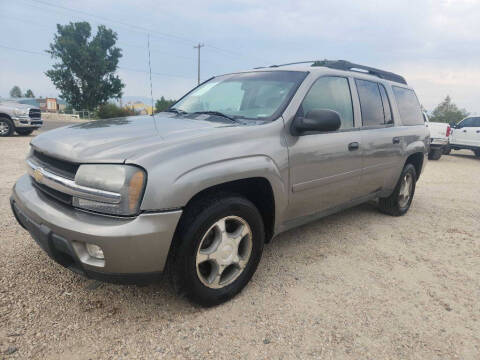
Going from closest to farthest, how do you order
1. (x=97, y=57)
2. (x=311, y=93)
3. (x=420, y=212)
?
(x=311, y=93) → (x=420, y=212) → (x=97, y=57)

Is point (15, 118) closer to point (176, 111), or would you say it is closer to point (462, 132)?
point (176, 111)

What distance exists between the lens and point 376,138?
347cm

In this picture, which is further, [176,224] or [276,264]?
[276,264]

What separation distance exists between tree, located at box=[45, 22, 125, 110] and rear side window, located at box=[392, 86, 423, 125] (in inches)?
1713

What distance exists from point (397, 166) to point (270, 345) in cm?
297

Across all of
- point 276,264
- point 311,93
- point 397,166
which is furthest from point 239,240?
point 397,166

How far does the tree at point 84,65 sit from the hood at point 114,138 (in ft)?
145

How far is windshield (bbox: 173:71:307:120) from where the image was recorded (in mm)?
2645

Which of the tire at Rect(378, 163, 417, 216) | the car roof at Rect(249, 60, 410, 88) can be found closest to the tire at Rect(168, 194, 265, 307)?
the car roof at Rect(249, 60, 410, 88)

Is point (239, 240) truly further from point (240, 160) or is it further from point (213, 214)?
point (240, 160)

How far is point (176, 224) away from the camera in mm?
1830

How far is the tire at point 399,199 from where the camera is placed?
4.24 metres

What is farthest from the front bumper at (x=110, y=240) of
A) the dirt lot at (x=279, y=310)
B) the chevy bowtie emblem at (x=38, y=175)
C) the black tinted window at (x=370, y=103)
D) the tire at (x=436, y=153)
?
the tire at (x=436, y=153)

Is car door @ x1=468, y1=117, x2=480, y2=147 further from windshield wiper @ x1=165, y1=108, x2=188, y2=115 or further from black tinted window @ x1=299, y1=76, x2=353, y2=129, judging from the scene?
windshield wiper @ x1=165, y1=108, x2=188, y2=115
